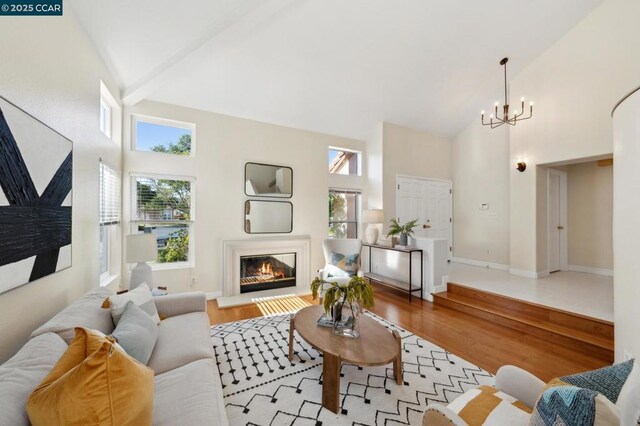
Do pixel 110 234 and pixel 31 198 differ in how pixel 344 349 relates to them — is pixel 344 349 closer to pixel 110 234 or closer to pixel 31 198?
pixel 31 198

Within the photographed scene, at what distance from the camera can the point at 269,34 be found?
310 centimetres

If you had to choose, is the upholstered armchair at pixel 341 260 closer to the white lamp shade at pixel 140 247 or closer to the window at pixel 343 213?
the window at pixel 343 213

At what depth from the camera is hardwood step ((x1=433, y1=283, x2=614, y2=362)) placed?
8.36ft

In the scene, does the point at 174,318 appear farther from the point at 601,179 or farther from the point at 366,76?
the point at 601,179

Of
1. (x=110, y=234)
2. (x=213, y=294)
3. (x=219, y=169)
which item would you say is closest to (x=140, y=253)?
(x=110, y=234)

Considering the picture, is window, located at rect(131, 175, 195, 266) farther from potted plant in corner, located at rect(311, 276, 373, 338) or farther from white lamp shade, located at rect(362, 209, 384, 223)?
white lamp shade, located at rect(362, 209, 384, 223)

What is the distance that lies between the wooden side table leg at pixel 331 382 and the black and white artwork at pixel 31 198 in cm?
184

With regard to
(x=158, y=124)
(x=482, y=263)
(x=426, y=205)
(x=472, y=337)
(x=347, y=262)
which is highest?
(x=158, y=124)

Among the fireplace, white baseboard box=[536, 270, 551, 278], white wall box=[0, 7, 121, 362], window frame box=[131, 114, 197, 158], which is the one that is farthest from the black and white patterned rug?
white baseboard box=[536, 270, 551, 278]

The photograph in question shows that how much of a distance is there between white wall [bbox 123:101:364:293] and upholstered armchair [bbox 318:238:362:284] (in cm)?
61

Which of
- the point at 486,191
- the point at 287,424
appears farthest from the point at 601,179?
the point at 287,424

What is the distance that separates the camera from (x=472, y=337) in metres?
2.86

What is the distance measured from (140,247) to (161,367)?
154 cm

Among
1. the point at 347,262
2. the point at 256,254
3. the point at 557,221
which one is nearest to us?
the point at 347,262
